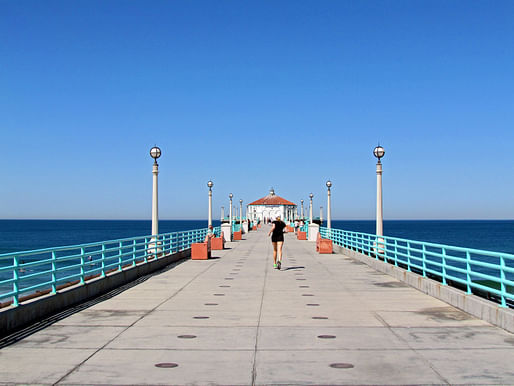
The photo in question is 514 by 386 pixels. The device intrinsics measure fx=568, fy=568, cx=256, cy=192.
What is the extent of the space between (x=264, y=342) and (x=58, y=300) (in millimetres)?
4996

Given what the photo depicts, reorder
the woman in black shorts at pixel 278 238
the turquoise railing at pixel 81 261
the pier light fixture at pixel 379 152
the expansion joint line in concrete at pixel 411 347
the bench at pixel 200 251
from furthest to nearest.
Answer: the bench at pixel 200 251 < the pier light fixture at pixel 379 152 < the woman in black shorts at pixel 278 238 < the turquoise railing at pixel 81 261 < the expansion joint line in concrete at pixel 411 347

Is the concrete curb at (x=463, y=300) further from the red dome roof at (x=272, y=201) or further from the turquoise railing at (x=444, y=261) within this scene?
the red dome roof at (x=272, y=201)

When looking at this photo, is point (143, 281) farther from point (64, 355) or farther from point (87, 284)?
point (64, 355)

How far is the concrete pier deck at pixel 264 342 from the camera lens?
6.54m

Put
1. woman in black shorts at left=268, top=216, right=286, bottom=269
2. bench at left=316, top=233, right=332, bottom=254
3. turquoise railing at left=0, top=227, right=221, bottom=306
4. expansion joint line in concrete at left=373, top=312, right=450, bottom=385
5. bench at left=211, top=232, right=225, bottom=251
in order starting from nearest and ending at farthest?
expansion joint line in concrete at left=373, top=312, right=450, bottom=385 → turquoise railing at left=0, top=227, right=221, bottom=306 → woman in black shorts at left=268, top=216, right=286, bottom=269 → bench at left=316, top=233, right=332, bottom=254 → bench at left=211, top=232, right=225, bottom=251

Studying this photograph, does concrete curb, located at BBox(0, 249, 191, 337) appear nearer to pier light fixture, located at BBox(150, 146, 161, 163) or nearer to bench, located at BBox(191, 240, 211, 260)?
pier light fixture, located at BBox(150, 146, 161, 163)

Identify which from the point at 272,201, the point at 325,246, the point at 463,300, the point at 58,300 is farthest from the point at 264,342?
the point at 272,201

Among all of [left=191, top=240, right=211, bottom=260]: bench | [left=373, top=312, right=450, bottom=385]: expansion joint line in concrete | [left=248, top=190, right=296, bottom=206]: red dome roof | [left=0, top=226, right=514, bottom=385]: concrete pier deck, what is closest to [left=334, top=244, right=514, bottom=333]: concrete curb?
[left=0, top=226, right=514, bottom=385]: concrete pier deck

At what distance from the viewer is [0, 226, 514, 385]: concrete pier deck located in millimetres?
6535

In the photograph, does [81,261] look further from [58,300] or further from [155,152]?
[155,152]

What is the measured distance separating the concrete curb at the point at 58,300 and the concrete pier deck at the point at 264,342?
15.4 inches

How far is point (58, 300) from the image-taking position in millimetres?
11273

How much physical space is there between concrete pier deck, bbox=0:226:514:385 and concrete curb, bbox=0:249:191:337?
15.4 inches

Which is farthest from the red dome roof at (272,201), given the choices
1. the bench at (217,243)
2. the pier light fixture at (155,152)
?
the pier light fixture at (155,152)
